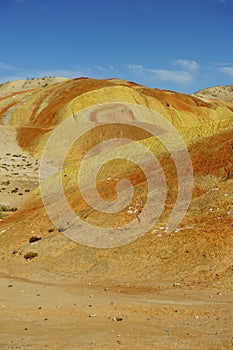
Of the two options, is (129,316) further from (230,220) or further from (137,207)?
(137,207)

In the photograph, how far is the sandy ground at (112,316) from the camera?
12.9 m

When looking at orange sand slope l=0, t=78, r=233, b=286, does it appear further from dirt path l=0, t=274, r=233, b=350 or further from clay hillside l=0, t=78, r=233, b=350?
dirt path l=0, t=274, r=233, b=350

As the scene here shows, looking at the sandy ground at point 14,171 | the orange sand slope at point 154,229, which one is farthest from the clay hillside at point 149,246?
the sandy ground at point 14,171

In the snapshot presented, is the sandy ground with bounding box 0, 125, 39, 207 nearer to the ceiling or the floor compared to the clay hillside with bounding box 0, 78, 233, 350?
nearer to the floor

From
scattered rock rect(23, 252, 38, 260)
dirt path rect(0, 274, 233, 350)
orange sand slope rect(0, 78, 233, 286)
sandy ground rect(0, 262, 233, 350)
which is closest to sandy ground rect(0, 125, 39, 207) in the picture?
orange sand slope rect(0, 78, 233, 286)

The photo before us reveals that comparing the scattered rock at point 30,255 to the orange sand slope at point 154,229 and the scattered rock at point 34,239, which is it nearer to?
the orange sand slope at point 154,229

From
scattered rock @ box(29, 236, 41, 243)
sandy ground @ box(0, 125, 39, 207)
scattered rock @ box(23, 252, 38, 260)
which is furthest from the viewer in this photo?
sandy ground @ box(0, 125, 39, 207)

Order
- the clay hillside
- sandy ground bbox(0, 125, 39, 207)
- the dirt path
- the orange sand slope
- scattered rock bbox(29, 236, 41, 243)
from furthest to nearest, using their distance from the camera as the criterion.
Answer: sandy ground bbox(0, 125, 39, 207), scattered rock bbox(29, 236, 41, 243), the orange sand slope, the clay hillside, the dirt path

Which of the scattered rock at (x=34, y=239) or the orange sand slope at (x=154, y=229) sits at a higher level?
the orange sand slope at (x=154, y=229)

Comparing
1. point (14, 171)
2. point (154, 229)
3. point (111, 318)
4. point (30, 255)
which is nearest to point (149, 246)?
point (154, 229)

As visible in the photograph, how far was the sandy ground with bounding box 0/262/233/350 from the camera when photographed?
42.3ft

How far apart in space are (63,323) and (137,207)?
12733mm

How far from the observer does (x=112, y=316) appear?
15711 mm

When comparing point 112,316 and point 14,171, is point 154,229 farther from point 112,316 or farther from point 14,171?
point 14,171
